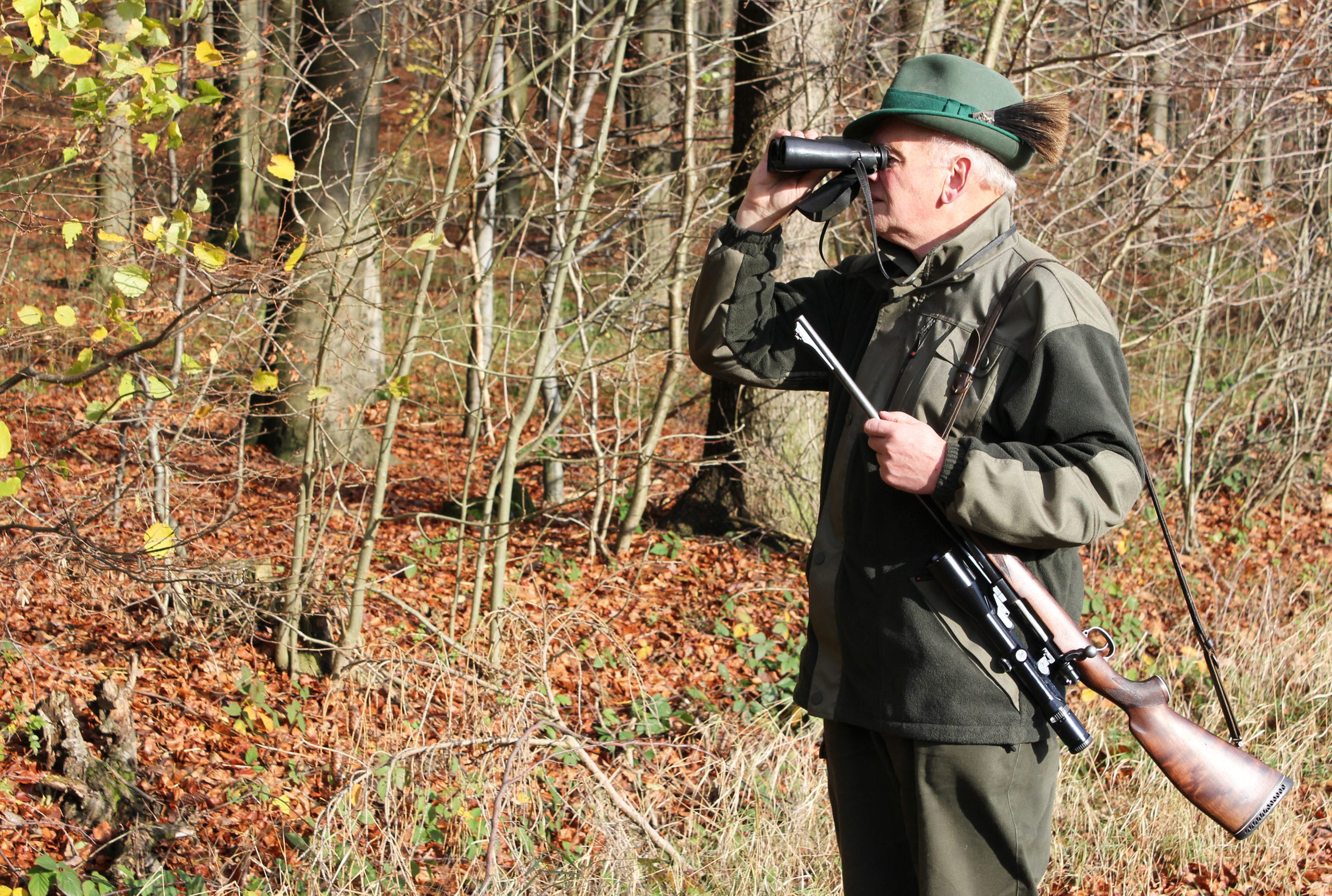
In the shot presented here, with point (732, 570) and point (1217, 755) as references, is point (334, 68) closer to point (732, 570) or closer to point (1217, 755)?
point (732, 570)

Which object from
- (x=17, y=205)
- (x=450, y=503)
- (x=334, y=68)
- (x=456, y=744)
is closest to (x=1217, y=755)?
(x=456, y=744)

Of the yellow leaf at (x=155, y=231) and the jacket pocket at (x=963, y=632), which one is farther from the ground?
the yellow leaf at (x=155, y=231)

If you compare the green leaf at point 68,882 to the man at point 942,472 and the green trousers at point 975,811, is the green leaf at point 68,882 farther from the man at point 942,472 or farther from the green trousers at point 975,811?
the green trousers at point 975,811

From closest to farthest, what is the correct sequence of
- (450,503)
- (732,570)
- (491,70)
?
(491,70), (732,570), (450,503)

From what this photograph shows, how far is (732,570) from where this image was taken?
20.1ft

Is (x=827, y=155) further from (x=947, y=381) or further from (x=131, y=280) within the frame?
(x=131, y=280)

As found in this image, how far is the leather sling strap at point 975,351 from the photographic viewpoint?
6.94 ft

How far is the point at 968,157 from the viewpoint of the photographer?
2.23 metres

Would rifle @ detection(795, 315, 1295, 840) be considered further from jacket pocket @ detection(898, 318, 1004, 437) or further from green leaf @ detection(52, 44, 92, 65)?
green leaf @ detection(52, 44, 92, 65)

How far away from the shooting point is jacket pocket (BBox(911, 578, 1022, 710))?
2.14 m

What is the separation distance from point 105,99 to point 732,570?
4129 millimetres

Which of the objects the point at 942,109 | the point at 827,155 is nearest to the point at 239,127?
the point at 827,155

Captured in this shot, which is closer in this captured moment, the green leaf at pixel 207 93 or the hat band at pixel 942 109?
the hat band at pixel 942 109

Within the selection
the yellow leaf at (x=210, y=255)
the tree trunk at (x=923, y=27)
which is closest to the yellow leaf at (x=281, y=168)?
A: the yellow leaf at (x=210, y=255)
